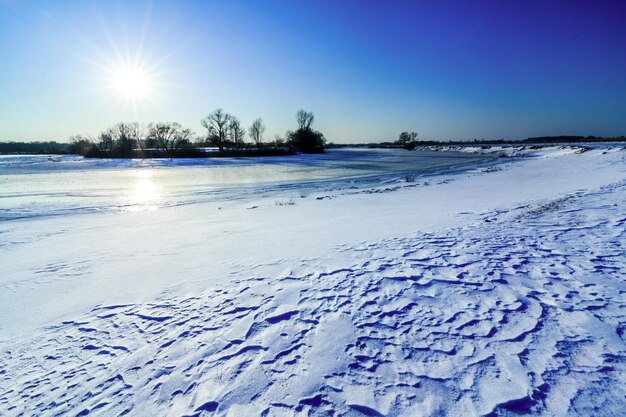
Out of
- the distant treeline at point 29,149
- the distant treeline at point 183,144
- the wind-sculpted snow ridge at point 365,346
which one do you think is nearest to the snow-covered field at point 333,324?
the wind-sculpted snow ridge at point 365,346

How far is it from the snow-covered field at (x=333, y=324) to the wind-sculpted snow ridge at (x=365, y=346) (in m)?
0.02

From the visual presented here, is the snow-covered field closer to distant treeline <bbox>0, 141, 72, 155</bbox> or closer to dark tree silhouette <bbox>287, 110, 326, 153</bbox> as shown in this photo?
dark tree silhouette <bbox>287, 110, 326, 153</bbox>

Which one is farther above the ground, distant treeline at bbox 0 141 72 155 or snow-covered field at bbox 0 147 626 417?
distant treeline at bbox 0 141 72 155

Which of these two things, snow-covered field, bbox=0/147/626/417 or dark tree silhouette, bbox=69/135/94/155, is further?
dark tree silhouette, bbox=69/135/94/155

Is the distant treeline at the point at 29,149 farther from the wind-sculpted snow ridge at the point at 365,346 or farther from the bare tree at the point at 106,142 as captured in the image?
the wind-sculpted snow ridge at the point at 365,346

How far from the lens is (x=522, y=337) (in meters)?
2.92

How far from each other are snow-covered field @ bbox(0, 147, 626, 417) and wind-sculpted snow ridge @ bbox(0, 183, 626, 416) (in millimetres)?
16

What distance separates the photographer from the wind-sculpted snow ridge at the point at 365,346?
2422 mm

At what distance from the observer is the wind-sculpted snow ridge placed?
242cm

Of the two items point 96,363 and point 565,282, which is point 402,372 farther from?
point 96,363

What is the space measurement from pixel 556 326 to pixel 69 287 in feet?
24.9

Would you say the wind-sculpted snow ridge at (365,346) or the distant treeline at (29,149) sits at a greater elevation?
the distant treeline at (29,149)

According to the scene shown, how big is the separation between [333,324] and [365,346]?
0.55m

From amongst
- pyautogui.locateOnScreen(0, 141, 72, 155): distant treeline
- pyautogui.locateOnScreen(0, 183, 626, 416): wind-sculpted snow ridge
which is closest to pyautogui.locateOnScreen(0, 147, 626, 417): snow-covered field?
pyautogui.locateOnScreen(0, 183, 626, 416): wind-sculpted snow ridge
